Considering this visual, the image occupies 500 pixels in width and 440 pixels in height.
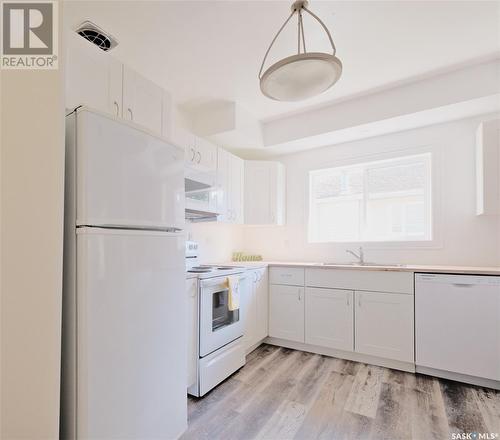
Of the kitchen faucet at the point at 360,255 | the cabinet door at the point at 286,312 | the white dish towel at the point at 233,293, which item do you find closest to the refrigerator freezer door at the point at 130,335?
the white dish towel at the point at 233,293

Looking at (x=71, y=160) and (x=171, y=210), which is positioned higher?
(x=71, y=160)

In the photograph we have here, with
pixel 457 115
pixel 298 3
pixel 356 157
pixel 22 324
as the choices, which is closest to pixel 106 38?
pixel 298 3

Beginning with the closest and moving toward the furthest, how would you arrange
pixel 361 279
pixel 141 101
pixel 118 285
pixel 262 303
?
pixel 118 285
pixel 141 101
pixel 361 279
pixel 262 303

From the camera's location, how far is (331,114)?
3008 millimetres

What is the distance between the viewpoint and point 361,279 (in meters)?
2.66

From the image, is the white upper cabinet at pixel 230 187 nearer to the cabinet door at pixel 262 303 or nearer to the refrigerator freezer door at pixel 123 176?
the cabinet door at pixel 262 303

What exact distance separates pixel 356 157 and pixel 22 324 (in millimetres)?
3456

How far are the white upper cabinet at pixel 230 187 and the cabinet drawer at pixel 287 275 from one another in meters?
0.81

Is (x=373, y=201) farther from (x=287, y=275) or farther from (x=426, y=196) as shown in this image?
(x=287, y=275)

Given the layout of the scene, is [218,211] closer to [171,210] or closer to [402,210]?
[171,210]

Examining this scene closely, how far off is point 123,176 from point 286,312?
7.93ft

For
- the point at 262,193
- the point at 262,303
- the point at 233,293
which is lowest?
the point at 262,303
